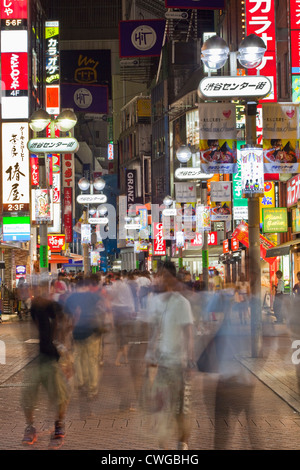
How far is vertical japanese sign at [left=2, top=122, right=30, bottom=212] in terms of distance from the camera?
31656mm

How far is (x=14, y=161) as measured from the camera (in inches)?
1256

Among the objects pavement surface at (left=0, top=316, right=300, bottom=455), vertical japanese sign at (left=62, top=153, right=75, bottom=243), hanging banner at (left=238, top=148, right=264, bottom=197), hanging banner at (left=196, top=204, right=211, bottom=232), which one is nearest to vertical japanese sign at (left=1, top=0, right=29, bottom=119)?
hanging banner at (left=196, top=204, right=211, bottom=232)

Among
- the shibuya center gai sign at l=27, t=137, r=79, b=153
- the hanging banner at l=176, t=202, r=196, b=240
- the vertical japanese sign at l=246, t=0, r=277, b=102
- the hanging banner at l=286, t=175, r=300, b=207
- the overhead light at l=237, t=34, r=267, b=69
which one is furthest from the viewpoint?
the hanging banner at l=176, t=202, r=196, b=240

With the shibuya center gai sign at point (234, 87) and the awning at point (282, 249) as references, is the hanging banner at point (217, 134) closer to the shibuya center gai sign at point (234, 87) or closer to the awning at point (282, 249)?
the shibuya center gai sign at point (234, 87)

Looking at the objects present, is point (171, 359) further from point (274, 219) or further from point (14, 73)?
point (14, 73)

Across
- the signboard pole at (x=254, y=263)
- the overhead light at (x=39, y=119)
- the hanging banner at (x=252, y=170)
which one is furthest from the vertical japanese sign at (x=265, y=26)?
the hanging banner at (x=252, y=170)

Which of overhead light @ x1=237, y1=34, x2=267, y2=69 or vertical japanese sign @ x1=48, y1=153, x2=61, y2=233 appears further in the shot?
vertical japanese sign @ x1=48, y1=153, x2=61, y2=233

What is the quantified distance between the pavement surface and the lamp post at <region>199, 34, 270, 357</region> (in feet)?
2.78

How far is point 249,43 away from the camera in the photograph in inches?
630

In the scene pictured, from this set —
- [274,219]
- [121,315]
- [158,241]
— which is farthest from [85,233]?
[121,315]

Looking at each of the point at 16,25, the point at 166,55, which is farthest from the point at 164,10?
the point at 16,25

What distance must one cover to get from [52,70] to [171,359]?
38.1 metres

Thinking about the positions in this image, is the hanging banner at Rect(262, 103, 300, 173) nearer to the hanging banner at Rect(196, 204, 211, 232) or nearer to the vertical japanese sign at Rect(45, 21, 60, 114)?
the hanging banner at Rect(196, 204, 211, 232)
